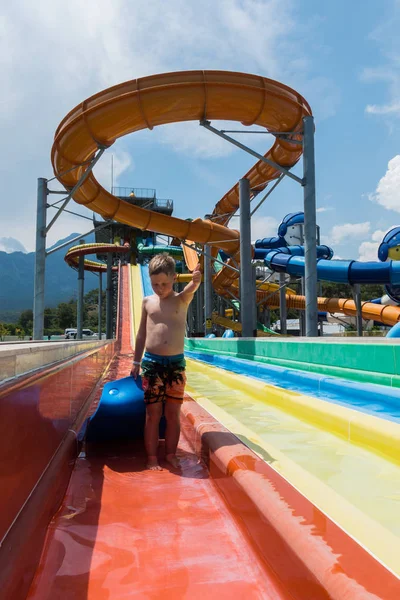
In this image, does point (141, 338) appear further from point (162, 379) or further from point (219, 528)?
point (219, 528)

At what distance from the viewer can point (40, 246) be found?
8.82 meters

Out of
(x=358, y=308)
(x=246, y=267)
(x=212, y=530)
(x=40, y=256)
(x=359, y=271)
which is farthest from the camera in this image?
(x=359, y=271)

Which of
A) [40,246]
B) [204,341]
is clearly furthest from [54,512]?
[204,341]

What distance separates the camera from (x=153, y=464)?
7.37 feet

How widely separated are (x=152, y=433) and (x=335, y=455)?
93 cm

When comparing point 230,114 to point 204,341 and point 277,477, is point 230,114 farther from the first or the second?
point 277,477

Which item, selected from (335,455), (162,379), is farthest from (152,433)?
(335,455)

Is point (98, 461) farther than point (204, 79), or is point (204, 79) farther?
point (204, 79)

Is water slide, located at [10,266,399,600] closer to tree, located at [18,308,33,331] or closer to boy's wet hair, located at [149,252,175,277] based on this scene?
boy's wet hair, located at [149,252,175,277]

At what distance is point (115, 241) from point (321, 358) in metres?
28.9

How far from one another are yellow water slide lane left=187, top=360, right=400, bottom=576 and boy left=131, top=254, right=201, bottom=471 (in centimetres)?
40

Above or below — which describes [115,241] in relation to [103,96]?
above

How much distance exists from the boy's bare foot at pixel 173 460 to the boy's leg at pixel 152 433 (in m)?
0.09

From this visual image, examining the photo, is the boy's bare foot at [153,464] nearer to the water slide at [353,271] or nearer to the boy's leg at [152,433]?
the boy's leg at [152,433]
